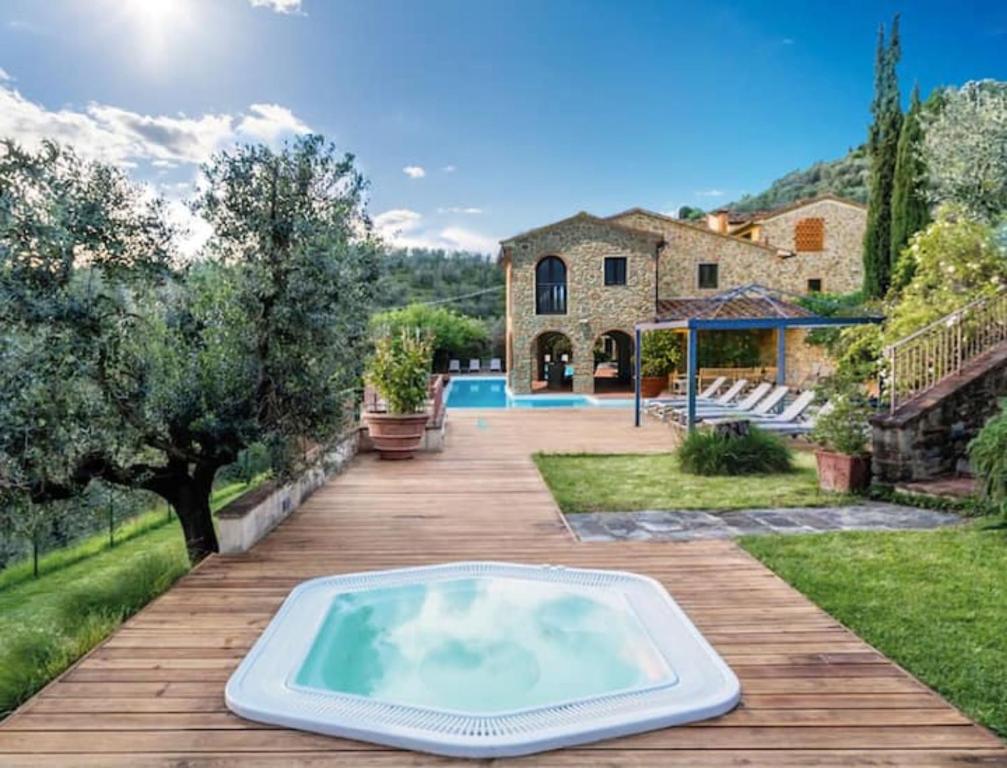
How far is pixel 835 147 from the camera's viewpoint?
38.4 meters

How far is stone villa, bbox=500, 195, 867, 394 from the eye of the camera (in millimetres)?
22562

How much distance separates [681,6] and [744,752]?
17.4 meters

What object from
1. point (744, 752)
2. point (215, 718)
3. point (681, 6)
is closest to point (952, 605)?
point (744, 752)

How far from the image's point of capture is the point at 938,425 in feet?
24.3

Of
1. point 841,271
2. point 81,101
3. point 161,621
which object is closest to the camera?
point 161,621

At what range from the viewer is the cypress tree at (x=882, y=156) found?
17891 millimetres

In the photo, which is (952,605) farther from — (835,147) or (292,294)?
(835,147)

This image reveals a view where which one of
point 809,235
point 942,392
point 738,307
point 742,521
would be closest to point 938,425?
point 942,392

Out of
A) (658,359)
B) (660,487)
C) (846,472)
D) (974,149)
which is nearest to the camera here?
(846,472)

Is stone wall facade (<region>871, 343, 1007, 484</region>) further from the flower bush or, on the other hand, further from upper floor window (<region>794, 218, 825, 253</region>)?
upper floor window (<region>794, 218, 825, 253</region>)

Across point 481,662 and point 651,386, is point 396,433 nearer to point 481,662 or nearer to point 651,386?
point 481,662

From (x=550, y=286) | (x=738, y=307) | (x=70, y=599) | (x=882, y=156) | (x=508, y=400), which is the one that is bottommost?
(x=70, y=599)

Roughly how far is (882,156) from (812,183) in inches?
1270

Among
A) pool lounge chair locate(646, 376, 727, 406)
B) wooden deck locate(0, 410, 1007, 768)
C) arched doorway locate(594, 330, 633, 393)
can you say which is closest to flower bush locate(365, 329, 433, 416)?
wooden deck locate(0, 410, 1007, 768)
